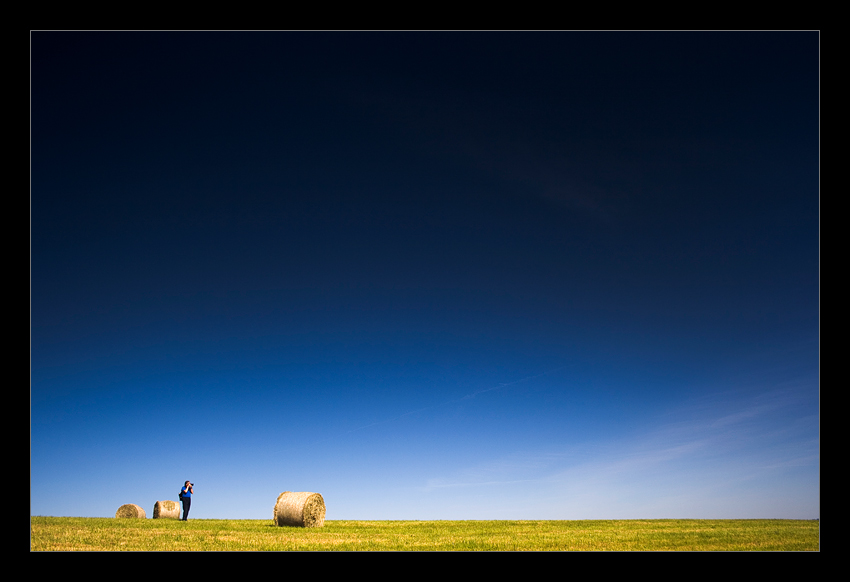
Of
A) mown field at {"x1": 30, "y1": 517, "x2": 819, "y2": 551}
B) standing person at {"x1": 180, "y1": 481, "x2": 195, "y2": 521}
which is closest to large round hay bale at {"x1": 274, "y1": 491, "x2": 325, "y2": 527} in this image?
mown field at {"x1": 30, "y1": 517, "x2": 819, "y2": 551}

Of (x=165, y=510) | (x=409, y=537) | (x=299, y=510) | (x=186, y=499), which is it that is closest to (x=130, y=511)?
(x=165, y=510)

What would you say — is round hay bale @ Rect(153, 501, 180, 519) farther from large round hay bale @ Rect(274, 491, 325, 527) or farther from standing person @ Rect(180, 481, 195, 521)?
large round hay bale @ Rect(274, 491, 325, 527)

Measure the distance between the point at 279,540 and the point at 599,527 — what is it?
1130 centimetres

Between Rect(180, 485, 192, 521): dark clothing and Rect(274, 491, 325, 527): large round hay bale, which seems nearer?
Rect(274, 491, 325, 527): large round hay bale

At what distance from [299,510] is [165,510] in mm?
8202

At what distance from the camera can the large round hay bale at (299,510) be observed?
73.9 ft

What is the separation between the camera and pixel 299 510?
22.5 m

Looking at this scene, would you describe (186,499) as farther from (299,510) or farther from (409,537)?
(409,537)

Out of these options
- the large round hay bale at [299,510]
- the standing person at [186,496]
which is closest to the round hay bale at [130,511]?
the standing person at [186,496]

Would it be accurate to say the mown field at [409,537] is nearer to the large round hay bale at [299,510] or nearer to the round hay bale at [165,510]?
the large round hay bale at [299,510]

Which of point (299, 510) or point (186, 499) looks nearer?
point (299, 510)

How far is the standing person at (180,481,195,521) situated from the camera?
80.3 ft

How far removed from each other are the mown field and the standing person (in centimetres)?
250
